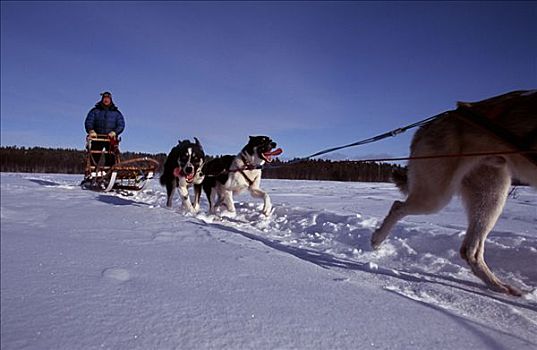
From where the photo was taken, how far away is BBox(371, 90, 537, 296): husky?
7.64 ft

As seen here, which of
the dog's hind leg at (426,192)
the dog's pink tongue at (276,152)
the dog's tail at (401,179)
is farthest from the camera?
the dog's pink tongue at (276,152)

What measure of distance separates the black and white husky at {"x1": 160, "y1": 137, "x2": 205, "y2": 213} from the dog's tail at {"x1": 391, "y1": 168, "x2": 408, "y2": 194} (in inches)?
142

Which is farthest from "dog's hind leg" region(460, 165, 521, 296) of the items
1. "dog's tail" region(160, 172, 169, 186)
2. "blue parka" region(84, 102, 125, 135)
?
"blue parka" region(84, 102, 125, 135)

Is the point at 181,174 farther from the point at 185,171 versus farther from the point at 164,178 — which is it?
the point at 164,178

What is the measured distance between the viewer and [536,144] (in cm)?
221

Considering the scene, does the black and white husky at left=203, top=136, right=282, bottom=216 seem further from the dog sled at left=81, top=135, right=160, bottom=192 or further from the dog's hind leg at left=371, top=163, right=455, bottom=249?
the dog's hind leg at left=371, top=163, right=455, bottom=249

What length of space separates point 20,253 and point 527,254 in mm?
3900

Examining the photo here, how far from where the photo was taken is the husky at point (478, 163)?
7.64 ft

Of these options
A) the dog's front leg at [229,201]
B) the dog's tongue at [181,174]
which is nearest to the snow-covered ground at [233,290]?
the dog's front leg at [229,201]

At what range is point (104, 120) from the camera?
8789 mm

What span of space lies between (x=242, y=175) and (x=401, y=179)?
10.4 ft

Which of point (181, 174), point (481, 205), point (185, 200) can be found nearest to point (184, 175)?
point (181, 174)

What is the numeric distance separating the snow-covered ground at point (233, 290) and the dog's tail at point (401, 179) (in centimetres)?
66

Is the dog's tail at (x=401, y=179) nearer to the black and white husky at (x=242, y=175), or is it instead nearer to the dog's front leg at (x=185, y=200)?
the black and white husky at (x=242, y=175)
